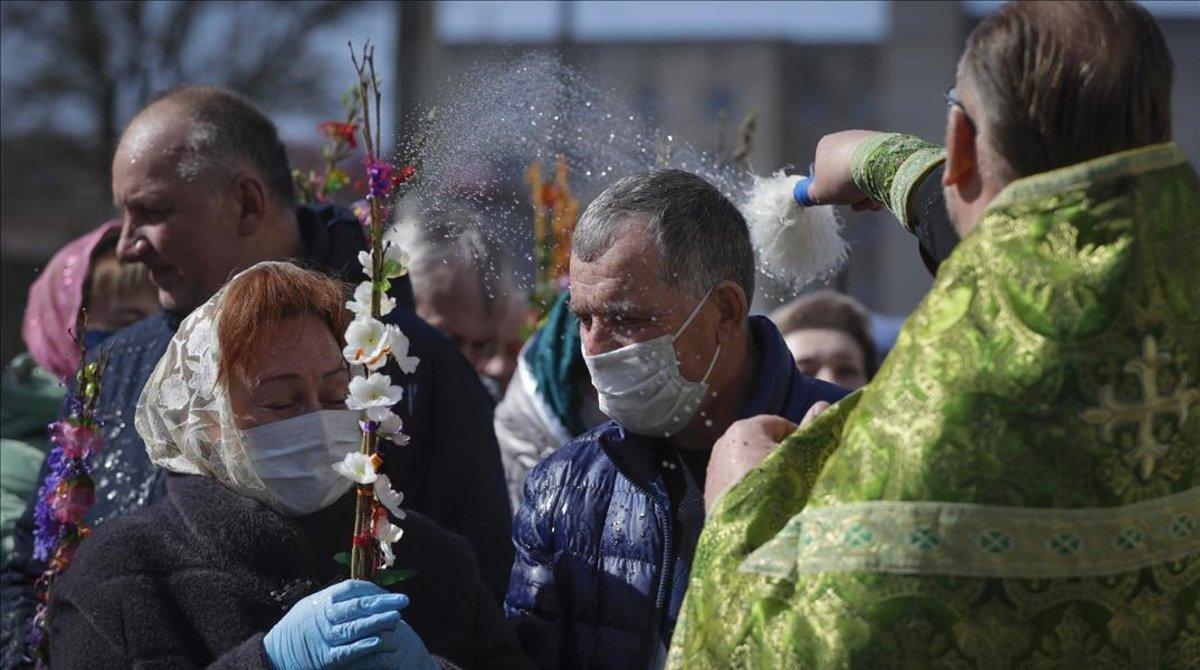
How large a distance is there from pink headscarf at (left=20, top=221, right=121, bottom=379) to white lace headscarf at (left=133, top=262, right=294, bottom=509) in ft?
5.52

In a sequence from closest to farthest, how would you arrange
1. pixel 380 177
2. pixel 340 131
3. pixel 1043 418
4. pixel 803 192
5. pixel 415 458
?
pixel 1043 418 < pixel 380 177 < pixel 803 192 < pixel 415 458 < pixel 340 131

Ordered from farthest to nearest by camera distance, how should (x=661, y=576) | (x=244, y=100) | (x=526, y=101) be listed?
(x=244, y=100), (x=526, y=101), (x=661, y=576)

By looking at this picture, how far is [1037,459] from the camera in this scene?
2.20 metres

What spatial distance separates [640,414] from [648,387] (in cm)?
6

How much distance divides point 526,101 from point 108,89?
10.6m

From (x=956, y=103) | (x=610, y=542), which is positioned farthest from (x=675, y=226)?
(x=956, y=103)

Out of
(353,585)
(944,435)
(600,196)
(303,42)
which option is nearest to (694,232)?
(600,196)

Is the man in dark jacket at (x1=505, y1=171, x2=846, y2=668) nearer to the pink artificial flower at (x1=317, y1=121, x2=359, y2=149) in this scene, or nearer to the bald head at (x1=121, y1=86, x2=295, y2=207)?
the bald head at (x1=121, y1=86, x2=295, y2=207)

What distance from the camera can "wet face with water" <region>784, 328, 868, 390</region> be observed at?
5.79 meters

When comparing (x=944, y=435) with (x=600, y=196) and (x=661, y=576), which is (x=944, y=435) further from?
(x=600, y=196)

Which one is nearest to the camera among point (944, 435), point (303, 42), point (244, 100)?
point (944, 435)

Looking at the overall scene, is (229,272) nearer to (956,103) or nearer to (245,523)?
(245,523)

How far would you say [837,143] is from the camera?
3.41 metres

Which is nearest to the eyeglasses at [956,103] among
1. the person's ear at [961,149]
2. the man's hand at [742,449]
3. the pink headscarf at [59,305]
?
the person's ear at [961,149]
